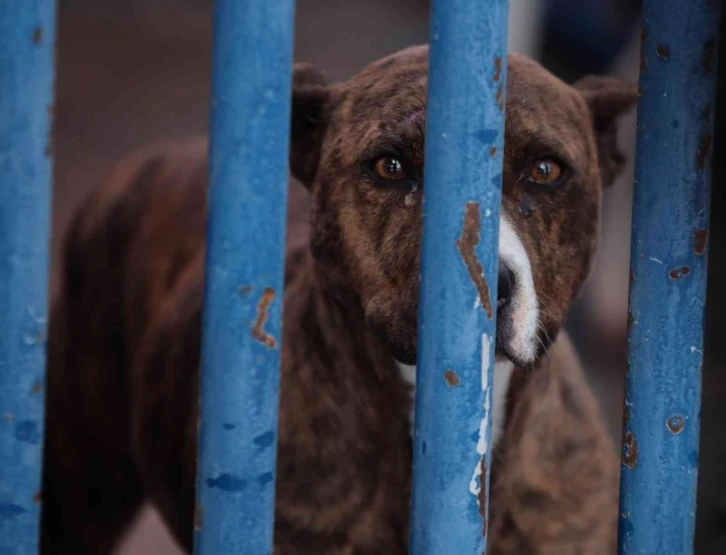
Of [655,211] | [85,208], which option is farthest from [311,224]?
[85,208]

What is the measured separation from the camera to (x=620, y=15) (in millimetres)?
2217

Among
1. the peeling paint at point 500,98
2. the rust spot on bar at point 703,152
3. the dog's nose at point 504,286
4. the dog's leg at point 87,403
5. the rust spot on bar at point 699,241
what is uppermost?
the peeling paint at point 500,98

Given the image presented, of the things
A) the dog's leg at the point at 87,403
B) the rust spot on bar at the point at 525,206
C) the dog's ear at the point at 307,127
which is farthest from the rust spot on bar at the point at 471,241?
the dog's leg at the point at 87,403

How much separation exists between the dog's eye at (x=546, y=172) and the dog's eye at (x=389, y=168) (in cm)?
20

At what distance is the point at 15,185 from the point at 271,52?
27 cm

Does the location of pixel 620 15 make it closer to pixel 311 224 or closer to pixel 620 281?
pixel 620 281

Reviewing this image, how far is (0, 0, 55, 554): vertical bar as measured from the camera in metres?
0.87

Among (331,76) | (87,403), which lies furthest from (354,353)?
(87,403)

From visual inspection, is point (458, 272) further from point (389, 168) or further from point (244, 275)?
point (389, 168)

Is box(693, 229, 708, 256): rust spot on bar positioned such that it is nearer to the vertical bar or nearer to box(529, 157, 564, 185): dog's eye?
box(529, 157, 564, 185): dog's eye

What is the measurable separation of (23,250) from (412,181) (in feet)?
2.21

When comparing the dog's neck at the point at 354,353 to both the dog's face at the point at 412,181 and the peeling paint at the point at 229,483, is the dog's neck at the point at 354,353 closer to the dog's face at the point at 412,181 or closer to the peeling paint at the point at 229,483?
the dog's face at the point at 412,181

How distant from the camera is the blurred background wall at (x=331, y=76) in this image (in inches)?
78.7

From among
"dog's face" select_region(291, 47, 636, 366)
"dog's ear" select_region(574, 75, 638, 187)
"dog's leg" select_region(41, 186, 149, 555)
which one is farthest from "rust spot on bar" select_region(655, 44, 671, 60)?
"dog's leg" select_region(41, 186, 149, 555)
